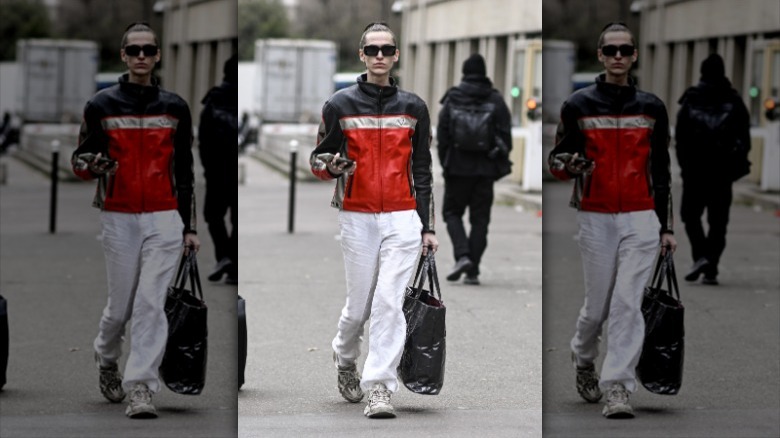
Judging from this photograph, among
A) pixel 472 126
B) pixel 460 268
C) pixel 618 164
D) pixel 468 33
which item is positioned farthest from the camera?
pixel 472 126

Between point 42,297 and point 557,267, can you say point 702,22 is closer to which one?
point 557,267

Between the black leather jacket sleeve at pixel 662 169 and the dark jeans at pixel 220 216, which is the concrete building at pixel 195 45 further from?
the black leather jacket sleeve at pixel 662 169

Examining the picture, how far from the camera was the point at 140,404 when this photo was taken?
5484mm

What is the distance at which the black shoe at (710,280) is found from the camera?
5582 millimetres

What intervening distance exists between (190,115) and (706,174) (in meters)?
1.84

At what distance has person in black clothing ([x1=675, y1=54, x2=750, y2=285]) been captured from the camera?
5324mm

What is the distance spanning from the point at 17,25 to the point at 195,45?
0.65 m

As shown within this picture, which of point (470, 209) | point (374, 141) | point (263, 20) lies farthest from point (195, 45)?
point (263, 20)

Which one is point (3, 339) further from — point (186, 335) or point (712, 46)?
point (712, 46)

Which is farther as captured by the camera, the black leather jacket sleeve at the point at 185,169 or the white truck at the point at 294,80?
the white truck at the point at 294,80

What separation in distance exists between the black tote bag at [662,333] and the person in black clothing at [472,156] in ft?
18.4

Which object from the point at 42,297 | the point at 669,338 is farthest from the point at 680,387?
the point at 42,297

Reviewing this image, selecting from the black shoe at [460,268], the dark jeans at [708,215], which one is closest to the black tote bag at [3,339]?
the dark jeans at [708,215]

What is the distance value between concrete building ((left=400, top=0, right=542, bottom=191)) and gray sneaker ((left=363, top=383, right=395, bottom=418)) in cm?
221
